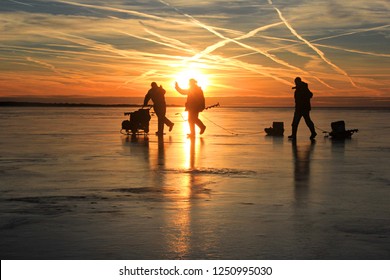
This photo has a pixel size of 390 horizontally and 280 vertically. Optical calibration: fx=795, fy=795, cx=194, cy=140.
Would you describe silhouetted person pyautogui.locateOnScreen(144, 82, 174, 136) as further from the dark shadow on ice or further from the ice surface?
the ice surface

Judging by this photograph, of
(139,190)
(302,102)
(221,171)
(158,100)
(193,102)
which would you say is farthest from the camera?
(158,100)

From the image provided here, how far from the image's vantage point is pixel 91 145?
78.5ft

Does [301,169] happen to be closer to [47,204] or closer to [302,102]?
[47,204]

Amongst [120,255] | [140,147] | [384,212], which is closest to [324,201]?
[384,212]

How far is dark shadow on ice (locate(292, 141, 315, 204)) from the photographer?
38.5ft

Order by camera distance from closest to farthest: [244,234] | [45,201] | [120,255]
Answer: [120,255] → [244,234] → [45,201]

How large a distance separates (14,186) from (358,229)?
612cm

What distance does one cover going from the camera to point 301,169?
617 inches

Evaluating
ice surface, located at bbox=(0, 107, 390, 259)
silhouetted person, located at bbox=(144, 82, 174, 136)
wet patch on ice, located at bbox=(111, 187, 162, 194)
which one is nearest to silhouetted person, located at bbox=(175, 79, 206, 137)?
silhouetted person, located at bbox=(144, 82, 174, 136)

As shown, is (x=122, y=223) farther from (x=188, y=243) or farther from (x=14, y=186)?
(x=14, y=186)

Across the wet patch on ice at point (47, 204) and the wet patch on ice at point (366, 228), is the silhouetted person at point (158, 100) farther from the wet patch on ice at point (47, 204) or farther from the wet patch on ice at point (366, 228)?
the wet patch on ice at point (366, 228)

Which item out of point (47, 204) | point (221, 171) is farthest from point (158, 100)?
point (47, 204)

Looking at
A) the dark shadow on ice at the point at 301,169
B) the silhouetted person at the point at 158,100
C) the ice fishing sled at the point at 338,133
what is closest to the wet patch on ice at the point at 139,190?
the dark shadow on ice at the point at 301,169

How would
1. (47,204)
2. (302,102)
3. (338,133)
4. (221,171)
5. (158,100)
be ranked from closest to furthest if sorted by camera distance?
(47,204)
(221,171)
(302,102)
(338,133)
(158,100)
